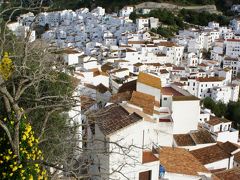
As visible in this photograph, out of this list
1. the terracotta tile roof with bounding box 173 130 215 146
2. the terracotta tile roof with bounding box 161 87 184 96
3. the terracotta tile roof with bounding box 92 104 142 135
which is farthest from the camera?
the terracotta tile roof with bounding box 161 87 184 96

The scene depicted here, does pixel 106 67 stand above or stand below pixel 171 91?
below

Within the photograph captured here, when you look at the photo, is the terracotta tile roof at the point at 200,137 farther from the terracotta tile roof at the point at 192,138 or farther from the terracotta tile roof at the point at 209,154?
the terracotta tile roof at the point at 209,154

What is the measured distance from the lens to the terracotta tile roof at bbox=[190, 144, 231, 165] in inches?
575

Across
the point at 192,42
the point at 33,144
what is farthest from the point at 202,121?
the point at 192,42

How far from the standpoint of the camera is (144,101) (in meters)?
13.5

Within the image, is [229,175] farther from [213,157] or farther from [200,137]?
[200,137]

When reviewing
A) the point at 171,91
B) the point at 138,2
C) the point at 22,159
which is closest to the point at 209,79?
the point at 171,91

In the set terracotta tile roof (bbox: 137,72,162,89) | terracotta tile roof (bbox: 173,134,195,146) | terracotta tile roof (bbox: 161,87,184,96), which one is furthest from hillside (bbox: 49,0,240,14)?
terracotta tile roof (bbox: 173,134,195,146)

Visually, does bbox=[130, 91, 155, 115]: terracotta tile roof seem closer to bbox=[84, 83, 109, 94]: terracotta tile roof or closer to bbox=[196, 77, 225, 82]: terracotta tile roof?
bbox=[84, 83, 109, 94]: terracotta tile roof

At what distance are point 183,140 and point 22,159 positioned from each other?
37.4 ft

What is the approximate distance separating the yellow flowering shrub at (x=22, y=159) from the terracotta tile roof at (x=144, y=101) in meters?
8.22

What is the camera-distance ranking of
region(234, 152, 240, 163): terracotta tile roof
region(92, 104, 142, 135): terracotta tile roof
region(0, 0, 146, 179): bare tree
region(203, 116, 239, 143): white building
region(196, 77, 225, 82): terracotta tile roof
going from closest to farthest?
region(0, 0, 146, 179): bare tree < region(92, 104, 142, 135): terracotta tile roof < region(234, 152, 240, 163): terracotta tile roof < region(203, 116, 239, 143): white building < region(196, 77, 225, 82): terracotta tile roof

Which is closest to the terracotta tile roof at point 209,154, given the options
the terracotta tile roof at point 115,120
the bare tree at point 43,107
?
the terracotta tile roof at point 115,120

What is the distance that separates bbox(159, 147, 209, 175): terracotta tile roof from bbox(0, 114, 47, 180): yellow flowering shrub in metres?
7.11
